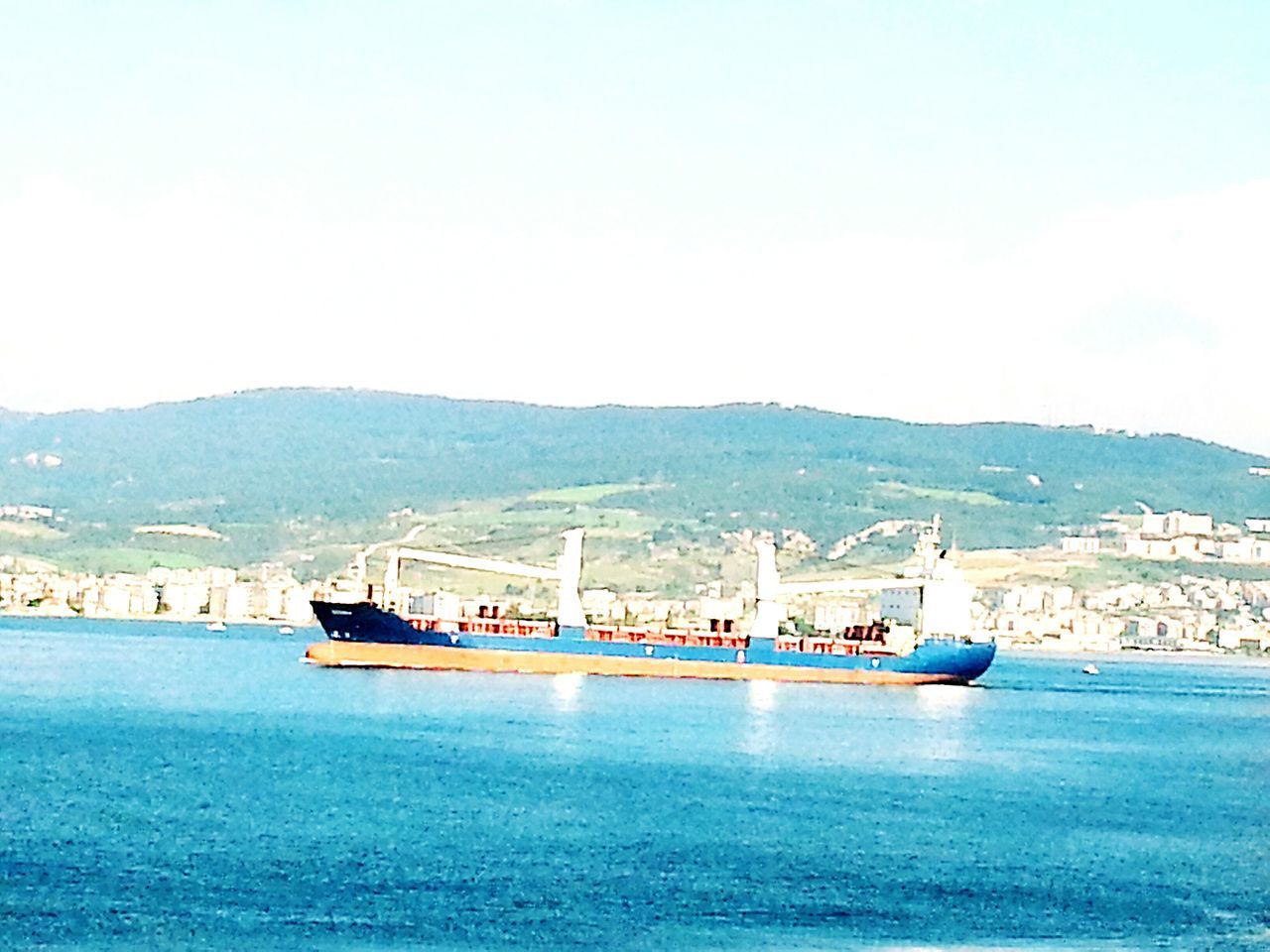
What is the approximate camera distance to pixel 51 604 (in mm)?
173625

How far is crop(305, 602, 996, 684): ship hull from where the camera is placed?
75.5 m

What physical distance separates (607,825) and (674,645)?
42.8 metres

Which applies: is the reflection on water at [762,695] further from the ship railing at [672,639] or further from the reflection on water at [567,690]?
the reflection on water at [567,690]

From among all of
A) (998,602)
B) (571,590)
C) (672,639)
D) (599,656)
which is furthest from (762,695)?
(998,602)

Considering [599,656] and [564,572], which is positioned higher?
[564,572]

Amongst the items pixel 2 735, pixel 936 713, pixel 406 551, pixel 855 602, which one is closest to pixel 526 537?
pixel 855 602

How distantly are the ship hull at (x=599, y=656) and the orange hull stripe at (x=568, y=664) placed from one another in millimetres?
32

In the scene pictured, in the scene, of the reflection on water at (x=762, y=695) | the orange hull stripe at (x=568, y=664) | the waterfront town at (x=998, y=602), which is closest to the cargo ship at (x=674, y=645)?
the orange hull stripe at (x=568, y=664)

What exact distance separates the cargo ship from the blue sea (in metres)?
8.30

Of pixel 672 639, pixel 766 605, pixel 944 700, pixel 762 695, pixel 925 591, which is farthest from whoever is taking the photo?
pixel 925 591

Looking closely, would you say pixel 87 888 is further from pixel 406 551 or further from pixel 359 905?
pixel 406 551

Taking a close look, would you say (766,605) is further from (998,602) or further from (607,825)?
(998,602)

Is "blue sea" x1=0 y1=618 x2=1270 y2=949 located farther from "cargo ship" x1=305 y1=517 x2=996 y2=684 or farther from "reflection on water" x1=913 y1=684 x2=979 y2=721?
"cargo ship" x1=305 y1=517 x2=996 y2=684

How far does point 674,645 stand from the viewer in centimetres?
7831
